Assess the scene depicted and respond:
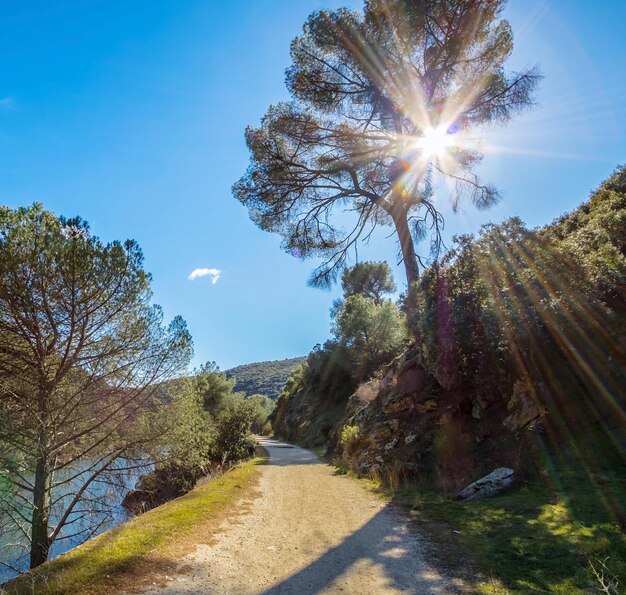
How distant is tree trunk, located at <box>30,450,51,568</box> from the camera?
7590mm

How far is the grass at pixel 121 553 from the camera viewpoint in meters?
3.71

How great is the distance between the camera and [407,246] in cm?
1496

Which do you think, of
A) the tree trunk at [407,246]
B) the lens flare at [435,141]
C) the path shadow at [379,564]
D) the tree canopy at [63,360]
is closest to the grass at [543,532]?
the path shadow at [379,564]

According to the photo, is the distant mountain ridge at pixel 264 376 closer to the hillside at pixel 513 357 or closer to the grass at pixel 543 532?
the hillside at pixel 513 357

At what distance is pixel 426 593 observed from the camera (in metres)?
3.75

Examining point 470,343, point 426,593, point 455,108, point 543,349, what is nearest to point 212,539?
point 426,593

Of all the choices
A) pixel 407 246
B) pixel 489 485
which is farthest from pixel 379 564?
pixel 407 246

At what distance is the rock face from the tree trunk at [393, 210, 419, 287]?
7937mm

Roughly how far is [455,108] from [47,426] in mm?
16725

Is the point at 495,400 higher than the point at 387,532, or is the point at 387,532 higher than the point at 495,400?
the point at 495,400

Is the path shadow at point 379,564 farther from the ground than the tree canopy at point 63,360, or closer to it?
closer to it

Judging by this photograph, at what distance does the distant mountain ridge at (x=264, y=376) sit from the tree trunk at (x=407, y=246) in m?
99.1

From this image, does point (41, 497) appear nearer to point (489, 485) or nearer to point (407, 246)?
point (489, 485)

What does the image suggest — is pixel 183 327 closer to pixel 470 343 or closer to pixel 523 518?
pixel 470 343
